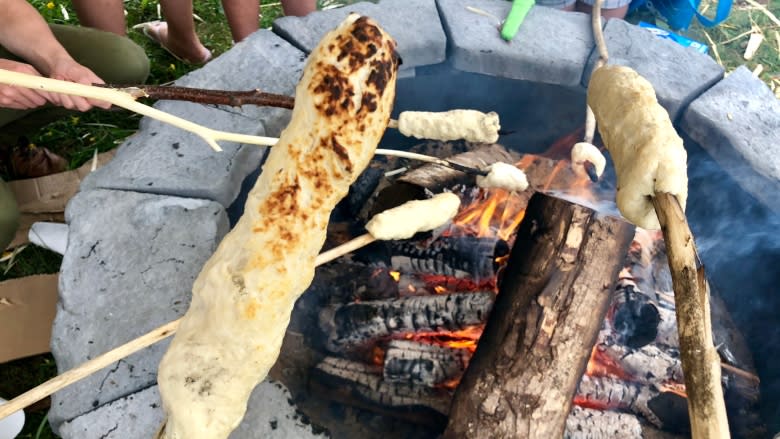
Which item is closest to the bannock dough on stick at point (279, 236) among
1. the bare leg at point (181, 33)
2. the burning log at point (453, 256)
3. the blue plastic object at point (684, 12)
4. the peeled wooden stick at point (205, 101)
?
the peeled wooden stick at point (205, 101)

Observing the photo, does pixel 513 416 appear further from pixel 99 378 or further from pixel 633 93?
pixel 99 378

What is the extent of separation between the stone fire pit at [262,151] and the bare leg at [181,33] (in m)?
1.29

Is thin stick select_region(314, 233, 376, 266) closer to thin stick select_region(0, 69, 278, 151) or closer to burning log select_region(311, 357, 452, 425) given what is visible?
thin stick select_region(0, 69, 278, 151)

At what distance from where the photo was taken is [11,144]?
2990 millimetres

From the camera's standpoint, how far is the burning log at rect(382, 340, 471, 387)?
1773 mm

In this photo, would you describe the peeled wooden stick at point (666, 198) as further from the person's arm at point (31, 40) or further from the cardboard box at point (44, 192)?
the cardboard box at point (44, 192)

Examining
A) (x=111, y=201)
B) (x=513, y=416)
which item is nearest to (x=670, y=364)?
(x=513, y=416)

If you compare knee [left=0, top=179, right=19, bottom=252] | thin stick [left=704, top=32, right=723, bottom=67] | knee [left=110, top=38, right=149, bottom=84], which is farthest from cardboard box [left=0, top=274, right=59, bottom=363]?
thin stick [left=704, top=32, right=723, bottom=67]

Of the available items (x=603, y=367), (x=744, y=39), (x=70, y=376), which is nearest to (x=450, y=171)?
(x=603, y=367)

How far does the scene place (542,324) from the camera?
1.61 meters

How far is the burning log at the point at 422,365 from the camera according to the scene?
177cm

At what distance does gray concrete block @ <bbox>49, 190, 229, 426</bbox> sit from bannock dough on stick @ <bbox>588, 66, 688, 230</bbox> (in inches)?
46.6

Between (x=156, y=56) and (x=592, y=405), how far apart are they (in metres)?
3.37

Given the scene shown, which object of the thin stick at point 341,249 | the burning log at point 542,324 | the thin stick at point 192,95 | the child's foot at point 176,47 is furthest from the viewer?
the child's foot at point 176,47
